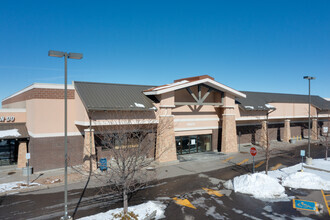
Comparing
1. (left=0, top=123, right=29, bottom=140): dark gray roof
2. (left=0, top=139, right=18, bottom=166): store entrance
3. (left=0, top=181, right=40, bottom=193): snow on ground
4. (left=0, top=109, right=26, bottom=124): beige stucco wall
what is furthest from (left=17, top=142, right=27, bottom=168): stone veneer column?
(left=0, top=181, right=40, bottom=193): snow on ground

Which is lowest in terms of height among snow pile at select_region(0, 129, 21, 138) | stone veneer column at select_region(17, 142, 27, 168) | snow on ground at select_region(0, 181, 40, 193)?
snow on ground at select_region(0, 181, 40, 193)

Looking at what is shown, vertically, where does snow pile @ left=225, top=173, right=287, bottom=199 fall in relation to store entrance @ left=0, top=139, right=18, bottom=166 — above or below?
below

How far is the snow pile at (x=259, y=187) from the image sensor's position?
13575 mm

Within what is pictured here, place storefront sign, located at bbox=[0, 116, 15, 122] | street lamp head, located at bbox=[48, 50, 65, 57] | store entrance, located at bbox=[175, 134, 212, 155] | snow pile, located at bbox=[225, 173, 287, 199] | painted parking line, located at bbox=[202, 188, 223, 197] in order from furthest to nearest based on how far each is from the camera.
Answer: store entrance, located at bbox=[175, 134, 212, 155] → storefront sign, located at bbox=[0, 116, 15, 122] → painted parking line, located at bbox=[202, 188, 223, 197] → snow pile, located at bbox=[225, 173, 287, 199] → street lamp head, located at bbox=[48, 50, 65, 57]

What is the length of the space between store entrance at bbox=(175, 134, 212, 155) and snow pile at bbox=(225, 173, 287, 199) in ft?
33.3

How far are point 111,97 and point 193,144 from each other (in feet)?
37.3

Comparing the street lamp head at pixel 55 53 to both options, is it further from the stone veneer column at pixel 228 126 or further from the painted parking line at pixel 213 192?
→ the stone veneer column at pixel 228 126

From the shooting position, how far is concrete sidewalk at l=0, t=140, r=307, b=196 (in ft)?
53.2

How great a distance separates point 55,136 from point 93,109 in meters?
5.16

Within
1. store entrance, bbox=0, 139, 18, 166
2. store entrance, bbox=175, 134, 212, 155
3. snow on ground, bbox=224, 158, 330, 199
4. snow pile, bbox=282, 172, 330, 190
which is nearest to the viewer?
snow on ground, bbox=224, 158, 330, 199

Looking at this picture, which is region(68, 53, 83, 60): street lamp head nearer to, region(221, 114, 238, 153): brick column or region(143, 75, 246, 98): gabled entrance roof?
region(143, 75, 246, 98): gabled entrance roof

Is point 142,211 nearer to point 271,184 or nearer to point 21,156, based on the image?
point 271,184

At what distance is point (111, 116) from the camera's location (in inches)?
762

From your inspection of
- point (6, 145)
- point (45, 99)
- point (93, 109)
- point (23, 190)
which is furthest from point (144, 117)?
point (6, 145)
